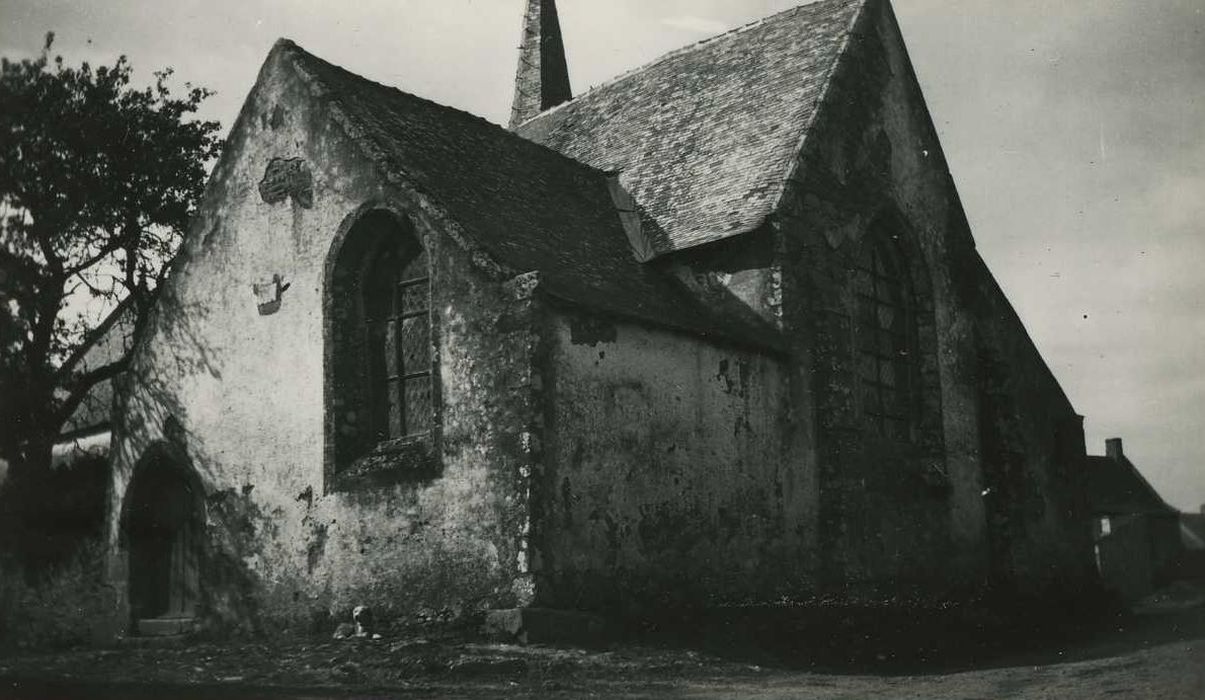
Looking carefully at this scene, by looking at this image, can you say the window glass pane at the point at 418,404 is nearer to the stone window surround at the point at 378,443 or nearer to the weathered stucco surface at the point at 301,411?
the stone window surround at the point at 378,443

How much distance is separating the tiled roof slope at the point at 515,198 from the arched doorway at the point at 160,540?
5004 mm

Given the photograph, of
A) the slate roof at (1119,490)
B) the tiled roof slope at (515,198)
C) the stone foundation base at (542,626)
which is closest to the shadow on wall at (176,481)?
the tiled roof slope at (515,198)

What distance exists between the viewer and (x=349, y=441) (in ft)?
49.2

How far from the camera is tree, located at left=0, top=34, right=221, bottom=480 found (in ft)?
57.0

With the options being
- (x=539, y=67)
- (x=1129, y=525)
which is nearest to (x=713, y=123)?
(x=539, y=67)

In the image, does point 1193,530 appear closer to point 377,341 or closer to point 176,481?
point 377,341

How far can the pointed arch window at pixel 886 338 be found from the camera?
18.2m

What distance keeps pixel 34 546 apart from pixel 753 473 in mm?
10338

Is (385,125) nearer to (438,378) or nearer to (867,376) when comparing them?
(438,378)

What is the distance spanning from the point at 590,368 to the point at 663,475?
1.57m

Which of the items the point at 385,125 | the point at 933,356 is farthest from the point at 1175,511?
the point at 385,125

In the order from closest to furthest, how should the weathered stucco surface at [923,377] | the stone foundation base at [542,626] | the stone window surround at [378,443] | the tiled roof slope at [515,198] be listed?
the stone foundation base at [542,626] → the stone window surround at [378,443] → the tiled roof slope at [515,198] → the weathered stucco surface at [923,377]

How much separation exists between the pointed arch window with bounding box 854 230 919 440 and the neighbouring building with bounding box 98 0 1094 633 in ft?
0.16

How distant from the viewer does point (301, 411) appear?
1523cm
